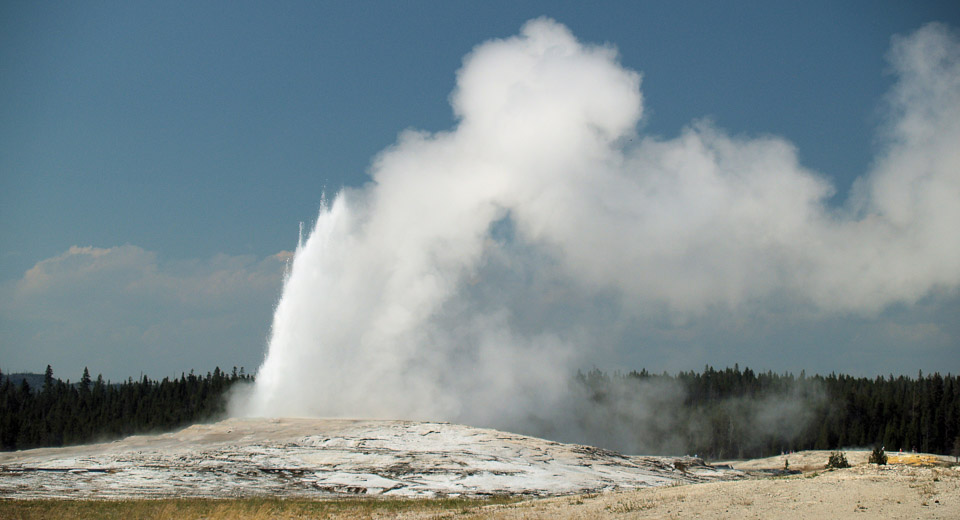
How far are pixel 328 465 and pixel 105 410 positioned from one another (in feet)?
261

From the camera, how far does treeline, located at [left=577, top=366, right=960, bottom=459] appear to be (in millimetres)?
110375

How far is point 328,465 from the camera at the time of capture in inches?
1793

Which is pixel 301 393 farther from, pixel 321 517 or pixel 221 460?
pixel 321 517

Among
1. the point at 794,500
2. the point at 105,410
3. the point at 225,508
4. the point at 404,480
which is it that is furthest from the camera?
the point at 105,410


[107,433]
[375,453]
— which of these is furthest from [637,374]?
[375,453]

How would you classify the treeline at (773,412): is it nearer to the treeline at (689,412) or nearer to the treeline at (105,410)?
the treeline at (689,412)

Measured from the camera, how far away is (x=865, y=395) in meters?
121

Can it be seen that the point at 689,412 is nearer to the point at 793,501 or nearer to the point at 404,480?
the point at 404,480

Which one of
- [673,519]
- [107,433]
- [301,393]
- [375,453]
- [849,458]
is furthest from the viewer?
[107,433]

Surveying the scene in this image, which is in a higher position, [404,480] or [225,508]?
[225,508]

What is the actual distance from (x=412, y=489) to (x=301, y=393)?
35121 mm

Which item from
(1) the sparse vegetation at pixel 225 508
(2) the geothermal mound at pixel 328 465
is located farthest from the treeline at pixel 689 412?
(1) the sparse vegetation at pixel 225 508

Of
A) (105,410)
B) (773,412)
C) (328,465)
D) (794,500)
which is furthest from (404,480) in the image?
(773,412)

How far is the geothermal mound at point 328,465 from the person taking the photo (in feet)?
130
